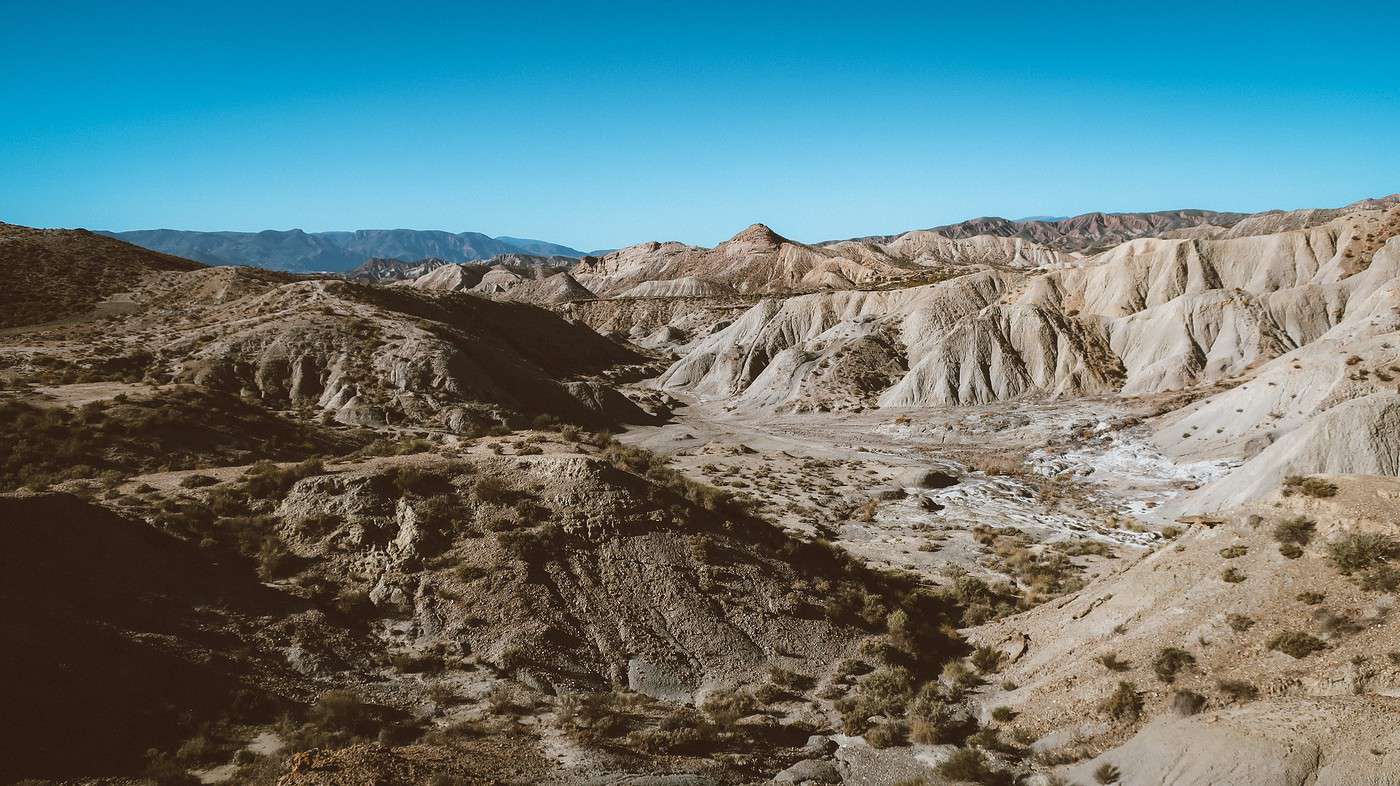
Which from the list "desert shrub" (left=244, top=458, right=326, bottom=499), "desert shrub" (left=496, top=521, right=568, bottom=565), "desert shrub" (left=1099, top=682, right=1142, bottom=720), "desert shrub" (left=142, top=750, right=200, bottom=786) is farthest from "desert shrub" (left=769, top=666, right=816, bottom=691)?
"desert shrub" (left=244, top=458, right=326, bottom=499)

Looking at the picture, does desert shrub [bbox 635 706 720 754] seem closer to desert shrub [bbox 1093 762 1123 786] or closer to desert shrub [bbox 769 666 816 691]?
desert shrub [bbox 769 666 816 691]

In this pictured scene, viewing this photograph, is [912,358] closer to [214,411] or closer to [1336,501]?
[1336,501]

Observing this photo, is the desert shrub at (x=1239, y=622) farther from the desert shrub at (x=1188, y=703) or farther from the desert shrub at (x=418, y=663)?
the desert shrub at (x=418, y=663)

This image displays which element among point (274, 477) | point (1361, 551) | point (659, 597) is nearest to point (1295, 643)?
point (1361, 551)

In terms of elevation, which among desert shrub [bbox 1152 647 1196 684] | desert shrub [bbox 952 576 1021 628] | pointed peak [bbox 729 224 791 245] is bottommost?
desert shrub [bbox 952 576 1021 628]

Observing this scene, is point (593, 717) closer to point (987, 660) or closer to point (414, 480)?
point (414, 480)

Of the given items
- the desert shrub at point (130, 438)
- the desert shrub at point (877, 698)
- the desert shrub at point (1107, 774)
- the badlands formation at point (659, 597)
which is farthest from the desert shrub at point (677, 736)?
the desert shrub at point (130, 438)
